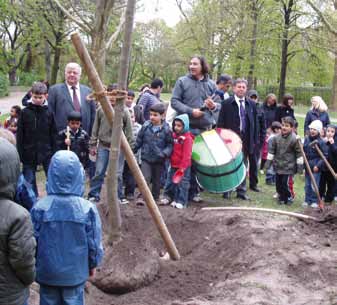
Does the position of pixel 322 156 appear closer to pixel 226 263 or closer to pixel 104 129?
pixel 226 263

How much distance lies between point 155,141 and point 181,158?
0.44 m

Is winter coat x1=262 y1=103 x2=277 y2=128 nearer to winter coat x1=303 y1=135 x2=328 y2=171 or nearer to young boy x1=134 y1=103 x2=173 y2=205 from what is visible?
winter coat x1=303 y1=135 x2=328 y2=171

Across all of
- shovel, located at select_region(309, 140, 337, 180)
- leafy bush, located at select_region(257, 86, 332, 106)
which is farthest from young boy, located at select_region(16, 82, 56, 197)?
leafy bush, located at select_region(257, 86, 332, 106)

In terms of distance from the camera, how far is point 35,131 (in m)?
6.99

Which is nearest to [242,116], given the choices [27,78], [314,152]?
[314,152]

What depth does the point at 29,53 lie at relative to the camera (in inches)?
1914

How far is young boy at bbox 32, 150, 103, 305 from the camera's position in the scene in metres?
3.66

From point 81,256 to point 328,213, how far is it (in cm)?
447

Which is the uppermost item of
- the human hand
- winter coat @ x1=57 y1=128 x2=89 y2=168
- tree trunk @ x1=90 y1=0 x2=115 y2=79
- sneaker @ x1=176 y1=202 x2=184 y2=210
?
tree trunk @ x1=90 y1=0 x2=115 y2=79

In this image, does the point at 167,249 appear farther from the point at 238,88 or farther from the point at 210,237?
the point at 238,88

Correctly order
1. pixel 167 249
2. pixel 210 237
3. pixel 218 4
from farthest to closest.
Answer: pixel 218 4 → pixel 210 237 → pixel 167 249

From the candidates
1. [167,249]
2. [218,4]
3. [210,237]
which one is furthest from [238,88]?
[218,4]

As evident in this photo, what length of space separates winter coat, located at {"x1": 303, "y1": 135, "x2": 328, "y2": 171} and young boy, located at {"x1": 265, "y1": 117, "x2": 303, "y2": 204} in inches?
10.8

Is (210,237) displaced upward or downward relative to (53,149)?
downward
